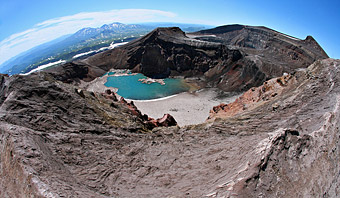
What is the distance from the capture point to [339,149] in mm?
8055

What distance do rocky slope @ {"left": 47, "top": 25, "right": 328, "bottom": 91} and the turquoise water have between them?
580cm

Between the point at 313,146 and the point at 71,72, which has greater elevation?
the point at 71,72

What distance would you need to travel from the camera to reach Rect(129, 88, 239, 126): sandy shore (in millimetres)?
31359

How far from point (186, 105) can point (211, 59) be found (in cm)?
2320

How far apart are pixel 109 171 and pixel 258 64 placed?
132ft

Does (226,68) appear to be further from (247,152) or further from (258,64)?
(247,152)

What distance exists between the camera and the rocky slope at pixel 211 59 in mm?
40625

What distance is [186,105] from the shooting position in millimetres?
35875

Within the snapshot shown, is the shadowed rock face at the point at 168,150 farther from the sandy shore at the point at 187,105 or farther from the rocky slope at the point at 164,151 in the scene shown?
the sandy shore at the point at 187,105

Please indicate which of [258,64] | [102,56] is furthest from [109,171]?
[102,56]

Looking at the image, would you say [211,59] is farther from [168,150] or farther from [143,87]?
[168,150]

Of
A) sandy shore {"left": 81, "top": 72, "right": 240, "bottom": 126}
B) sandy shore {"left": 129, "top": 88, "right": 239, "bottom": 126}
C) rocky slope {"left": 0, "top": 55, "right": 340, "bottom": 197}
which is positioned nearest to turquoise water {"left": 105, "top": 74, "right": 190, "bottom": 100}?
sandy shore {"left": 81, "top": 72, "right": 240, "bottom": 126}

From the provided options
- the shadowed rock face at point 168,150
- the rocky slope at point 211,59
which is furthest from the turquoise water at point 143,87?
the shadowed rock face at point 168,150

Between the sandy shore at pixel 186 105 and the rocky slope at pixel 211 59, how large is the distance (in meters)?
5.30
